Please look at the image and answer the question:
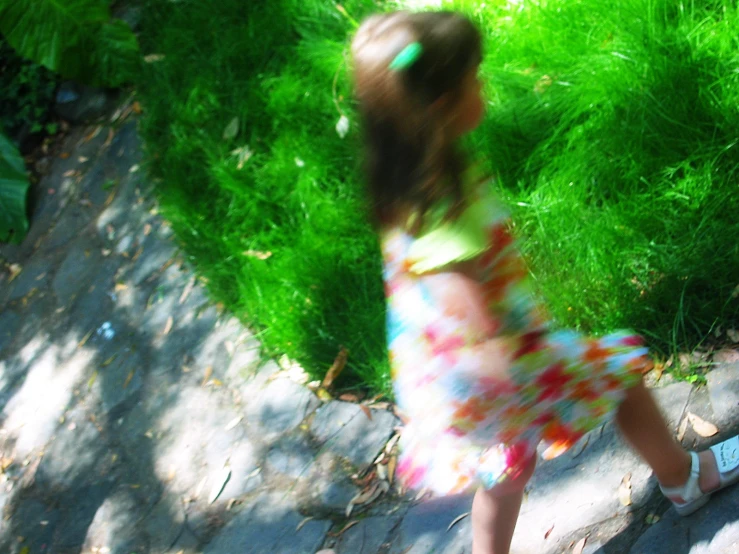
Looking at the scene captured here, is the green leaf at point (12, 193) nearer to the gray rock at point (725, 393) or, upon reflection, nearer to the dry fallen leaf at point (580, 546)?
the dry fallen leaf at point (580, 546)

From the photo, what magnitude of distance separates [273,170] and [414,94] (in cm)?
211

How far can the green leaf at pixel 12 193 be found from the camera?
15.1 feet

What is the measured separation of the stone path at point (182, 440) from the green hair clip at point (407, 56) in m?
1.35

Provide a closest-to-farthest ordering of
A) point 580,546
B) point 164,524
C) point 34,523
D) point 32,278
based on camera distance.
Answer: point 580,546 < point 164,524 < point 34,523 < point 32,278

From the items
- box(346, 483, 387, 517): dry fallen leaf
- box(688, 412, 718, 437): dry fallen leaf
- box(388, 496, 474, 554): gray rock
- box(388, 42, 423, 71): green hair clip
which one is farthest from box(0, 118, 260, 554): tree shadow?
box(388, 42, 423, 71): green hair clip

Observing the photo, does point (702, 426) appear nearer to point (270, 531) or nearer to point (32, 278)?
point (270, 531)

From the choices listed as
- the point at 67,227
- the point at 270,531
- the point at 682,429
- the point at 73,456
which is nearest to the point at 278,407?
the point at 270,531

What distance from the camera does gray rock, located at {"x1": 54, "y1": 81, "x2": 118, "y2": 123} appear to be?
16.1 feet

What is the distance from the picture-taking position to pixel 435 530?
2348mm

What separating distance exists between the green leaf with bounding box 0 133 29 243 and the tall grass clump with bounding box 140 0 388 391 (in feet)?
3.19

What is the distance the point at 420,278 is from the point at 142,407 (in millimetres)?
2038

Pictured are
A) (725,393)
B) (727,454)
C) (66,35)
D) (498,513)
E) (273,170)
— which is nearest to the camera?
(498,513)

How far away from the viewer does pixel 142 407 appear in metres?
3.25

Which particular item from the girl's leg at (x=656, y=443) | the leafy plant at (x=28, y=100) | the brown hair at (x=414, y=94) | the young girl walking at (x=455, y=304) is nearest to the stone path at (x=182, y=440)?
the girl's leg at (x=656, y=443)
